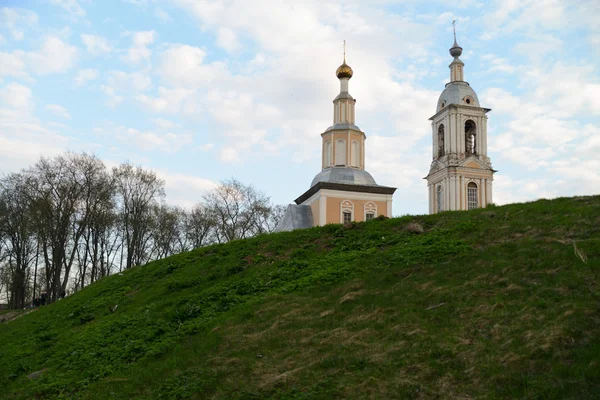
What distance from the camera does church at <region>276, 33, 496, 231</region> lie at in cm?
2925

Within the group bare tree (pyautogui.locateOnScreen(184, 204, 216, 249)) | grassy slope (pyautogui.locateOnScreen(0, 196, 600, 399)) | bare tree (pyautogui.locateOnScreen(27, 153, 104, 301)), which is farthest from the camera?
bare tree (pyautogui.locateOnScreen(184, 204, 216, 249))

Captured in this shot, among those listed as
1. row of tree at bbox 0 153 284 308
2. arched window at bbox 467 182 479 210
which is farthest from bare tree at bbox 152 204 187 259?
arched window at bbox 467 182 479 210

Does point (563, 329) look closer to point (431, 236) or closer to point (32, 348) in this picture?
point (431, 236)

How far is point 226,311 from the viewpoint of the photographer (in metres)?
11.4

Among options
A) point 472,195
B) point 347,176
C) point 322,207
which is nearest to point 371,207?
point 347,176

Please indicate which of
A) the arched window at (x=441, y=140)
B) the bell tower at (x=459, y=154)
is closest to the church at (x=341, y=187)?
the bell tower at (x=459, y=154)

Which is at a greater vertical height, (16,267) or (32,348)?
(16,267)

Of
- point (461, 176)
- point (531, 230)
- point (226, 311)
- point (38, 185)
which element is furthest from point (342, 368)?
point (461, 176)

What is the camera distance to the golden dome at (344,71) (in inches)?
1330

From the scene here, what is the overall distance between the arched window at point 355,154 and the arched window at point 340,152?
0.48 meters

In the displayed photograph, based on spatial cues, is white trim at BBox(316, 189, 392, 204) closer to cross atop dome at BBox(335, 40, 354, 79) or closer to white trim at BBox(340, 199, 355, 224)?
white trim at BBox(340, 199, 355, 224)

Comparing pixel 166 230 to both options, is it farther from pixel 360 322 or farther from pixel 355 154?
pixel 360 322

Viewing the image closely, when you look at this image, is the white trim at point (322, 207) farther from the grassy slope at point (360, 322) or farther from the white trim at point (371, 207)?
the grassy slope at point (360, 322)

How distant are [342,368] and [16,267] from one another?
97.7 ft
